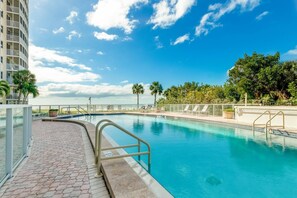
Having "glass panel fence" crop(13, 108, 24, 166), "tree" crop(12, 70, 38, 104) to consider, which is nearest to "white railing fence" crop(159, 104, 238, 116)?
"glass panel fence" crop(13, 108, 24, 166)

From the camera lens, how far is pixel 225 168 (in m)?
4.80

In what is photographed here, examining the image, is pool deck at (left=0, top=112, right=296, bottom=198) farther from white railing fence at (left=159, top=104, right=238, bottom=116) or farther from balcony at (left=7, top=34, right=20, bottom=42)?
balcony at (left=7, top=34, right=20, bottom=42)

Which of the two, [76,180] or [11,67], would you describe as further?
[11,67]

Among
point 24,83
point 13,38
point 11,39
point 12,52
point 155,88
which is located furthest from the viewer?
point 155,88

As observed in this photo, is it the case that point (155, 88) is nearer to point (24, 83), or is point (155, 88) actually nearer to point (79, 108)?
point (79, 108)

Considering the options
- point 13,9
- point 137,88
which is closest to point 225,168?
point 13,9

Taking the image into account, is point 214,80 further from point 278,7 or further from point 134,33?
point 134,33

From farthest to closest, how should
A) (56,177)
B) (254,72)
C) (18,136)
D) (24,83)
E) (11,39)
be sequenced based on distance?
(254,72) < (11,39) < (24,83) < (18,136) < (56,177)

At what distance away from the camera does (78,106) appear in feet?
61.4

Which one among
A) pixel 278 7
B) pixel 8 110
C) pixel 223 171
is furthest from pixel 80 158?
pixel 278 7

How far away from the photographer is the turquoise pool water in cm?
365

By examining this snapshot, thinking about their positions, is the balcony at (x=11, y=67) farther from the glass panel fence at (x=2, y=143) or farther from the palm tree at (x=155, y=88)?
the glass panel fence at (x=2, y=143)

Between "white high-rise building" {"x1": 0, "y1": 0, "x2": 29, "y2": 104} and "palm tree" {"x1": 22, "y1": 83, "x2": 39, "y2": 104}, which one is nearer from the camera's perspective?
"palm tree" {"x1": 22, "y1": 83, "x2": 39, "y2": 104}

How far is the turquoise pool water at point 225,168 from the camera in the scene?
12.0 feet
